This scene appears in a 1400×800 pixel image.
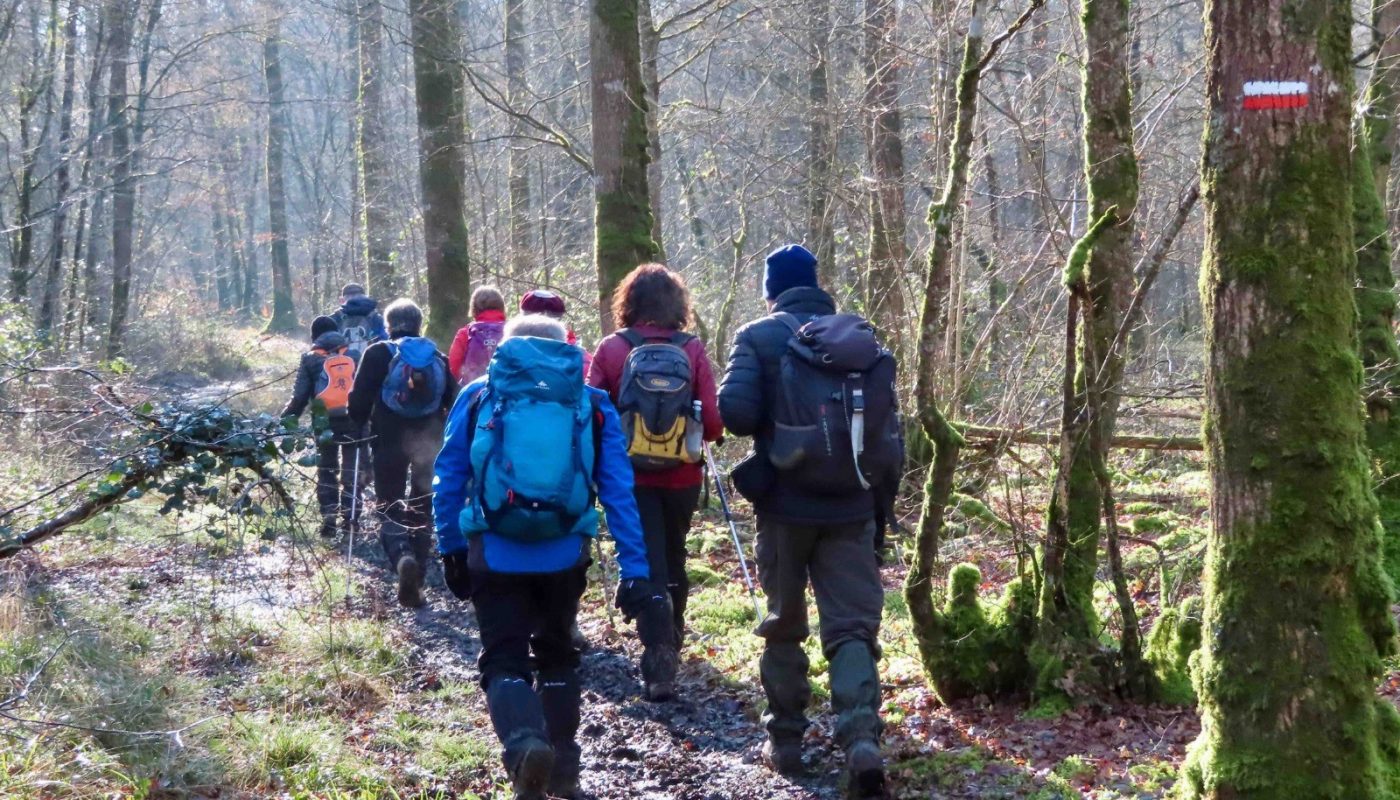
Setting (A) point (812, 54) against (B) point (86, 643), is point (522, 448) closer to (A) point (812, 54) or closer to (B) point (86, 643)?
(B) point (86, 643)

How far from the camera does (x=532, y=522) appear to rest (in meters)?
4.54

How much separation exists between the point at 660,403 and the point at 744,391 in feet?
3.61

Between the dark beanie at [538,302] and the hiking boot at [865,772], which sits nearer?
the hiking boot at [865,772]

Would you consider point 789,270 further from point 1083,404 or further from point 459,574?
point 459,574

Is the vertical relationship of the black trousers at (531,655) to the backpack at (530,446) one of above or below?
below

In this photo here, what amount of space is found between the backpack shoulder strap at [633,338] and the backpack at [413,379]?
2.89 meters

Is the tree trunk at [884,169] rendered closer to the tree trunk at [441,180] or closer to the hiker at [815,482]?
the tree trunk at [441,180]

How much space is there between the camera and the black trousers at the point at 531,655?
4.61m

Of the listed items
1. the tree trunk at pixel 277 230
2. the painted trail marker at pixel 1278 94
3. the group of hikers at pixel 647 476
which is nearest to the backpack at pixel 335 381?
the group of hikers at pixel 647 476

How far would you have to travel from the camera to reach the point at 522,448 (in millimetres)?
4543

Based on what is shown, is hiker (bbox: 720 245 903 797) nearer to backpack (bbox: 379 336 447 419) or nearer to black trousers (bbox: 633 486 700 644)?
black trousers (bbox: 633 486 700 644)

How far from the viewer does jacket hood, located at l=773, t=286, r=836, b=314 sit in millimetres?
5367

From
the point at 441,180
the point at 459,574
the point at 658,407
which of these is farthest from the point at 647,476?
the point at 441,180

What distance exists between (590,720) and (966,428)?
3298mm
